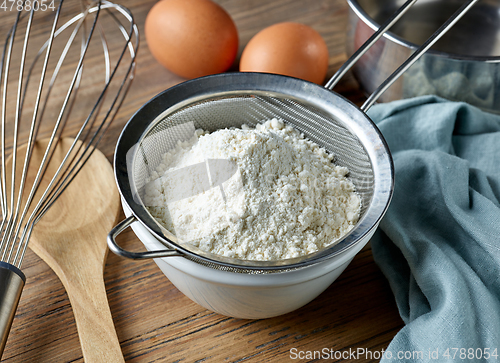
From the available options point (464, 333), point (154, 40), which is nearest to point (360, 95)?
point (154, 40)

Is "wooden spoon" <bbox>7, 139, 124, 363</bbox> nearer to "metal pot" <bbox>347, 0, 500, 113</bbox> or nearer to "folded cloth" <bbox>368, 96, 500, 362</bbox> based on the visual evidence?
"folded cloth" <bbox>368, 96, 500, 362</bbox>

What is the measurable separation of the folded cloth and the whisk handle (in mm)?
411

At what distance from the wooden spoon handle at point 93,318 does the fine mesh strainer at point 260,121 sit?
0.48ft

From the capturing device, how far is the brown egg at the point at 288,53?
0.75 m

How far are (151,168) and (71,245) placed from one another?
16 centimetres

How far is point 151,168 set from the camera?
1.89 ft

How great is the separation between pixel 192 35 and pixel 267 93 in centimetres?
27

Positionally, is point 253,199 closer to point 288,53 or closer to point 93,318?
point 93,318

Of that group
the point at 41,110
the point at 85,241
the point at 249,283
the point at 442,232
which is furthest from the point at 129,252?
the point at 41,110

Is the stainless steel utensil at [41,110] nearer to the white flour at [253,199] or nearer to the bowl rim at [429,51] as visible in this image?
the white flour at [253,199]

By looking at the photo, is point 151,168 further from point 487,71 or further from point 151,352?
point 487,71

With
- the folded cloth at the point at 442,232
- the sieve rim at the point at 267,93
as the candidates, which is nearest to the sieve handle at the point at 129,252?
the sieve rim at the point at 267,93

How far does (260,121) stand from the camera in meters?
0.64

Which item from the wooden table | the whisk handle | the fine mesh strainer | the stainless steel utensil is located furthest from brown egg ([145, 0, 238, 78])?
the whisk handle
